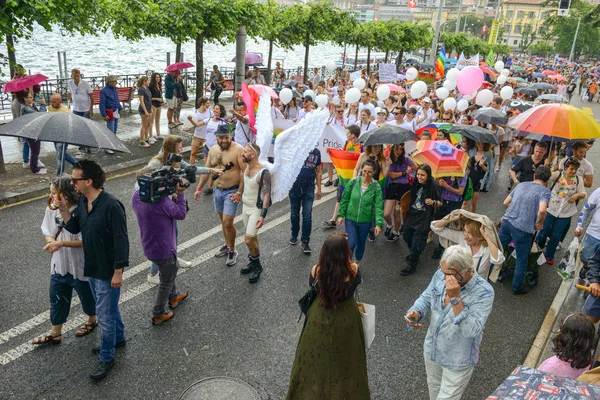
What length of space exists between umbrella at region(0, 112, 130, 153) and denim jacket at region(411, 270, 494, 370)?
3010 mm

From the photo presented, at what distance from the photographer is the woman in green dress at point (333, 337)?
2955mm

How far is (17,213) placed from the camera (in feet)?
24.3

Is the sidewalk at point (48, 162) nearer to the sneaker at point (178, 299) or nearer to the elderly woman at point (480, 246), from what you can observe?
the sneaker at point (178, 299)

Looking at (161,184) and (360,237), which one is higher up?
(161,184)

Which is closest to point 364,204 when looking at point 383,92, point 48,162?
point 383,92

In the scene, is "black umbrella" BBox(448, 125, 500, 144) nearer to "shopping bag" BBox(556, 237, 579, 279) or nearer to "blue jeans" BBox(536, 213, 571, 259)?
"blue jeans" BBox(536, 213, 571, 259)

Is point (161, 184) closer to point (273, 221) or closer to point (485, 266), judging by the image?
point (485, 266)

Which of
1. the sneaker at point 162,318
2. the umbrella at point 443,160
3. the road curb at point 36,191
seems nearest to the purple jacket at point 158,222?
the sneaker at point 162,318

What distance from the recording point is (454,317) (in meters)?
3.19

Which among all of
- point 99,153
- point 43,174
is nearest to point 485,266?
point 43,174

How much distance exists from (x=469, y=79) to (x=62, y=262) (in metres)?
11.8

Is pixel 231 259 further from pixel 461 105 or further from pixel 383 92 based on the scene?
pixel 461 105

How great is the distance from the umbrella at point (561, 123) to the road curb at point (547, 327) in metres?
1.98

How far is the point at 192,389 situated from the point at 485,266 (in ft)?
9.25
